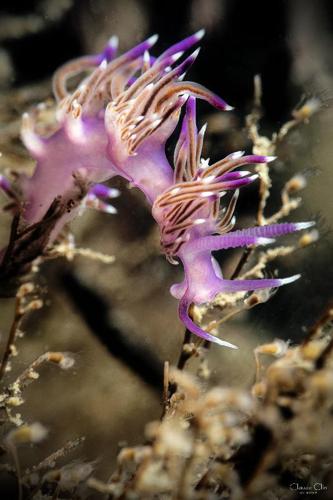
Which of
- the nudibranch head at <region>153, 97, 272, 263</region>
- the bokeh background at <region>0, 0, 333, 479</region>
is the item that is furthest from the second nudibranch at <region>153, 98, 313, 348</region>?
the bokeh background at <region>0, 0, 333, 479</region>

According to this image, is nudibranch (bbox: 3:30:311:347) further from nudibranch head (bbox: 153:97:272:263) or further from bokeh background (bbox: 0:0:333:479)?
bokeh background (bbox: 0:0:333:479)

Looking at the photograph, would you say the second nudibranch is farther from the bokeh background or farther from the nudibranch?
the bokeh background

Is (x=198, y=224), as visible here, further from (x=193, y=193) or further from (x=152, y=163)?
(x=152, y=163)

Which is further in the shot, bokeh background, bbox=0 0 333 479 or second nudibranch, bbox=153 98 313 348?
bokeh background, bbox=0 0 333 479

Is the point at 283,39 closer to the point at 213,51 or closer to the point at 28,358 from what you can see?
the point at 213,51

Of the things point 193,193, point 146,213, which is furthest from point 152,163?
point 146,213

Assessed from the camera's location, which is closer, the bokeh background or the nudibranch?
the nudibranch
